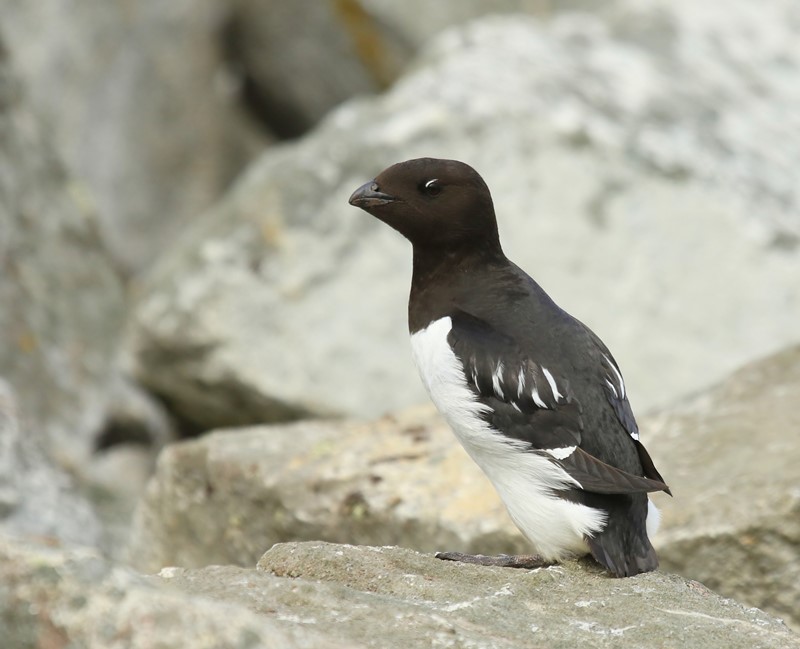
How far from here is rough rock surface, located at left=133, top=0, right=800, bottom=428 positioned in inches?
321

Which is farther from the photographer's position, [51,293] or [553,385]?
[51,293]

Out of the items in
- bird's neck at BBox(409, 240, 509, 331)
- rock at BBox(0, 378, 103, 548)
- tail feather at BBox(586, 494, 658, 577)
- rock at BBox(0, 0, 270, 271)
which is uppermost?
rock at BBox(0, 0, 270, 271)

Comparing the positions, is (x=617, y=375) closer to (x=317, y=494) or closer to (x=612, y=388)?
(x=612, y=388)

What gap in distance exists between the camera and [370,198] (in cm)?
500

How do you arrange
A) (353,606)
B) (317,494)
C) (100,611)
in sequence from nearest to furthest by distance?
1. (100,611)
2. (353,606)
3. (317,494)

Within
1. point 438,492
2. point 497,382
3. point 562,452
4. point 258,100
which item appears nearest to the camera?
point 562,452

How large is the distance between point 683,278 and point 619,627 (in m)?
5.04

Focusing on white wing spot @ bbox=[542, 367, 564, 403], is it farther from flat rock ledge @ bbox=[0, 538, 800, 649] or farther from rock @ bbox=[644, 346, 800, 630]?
rock @ bbox=[644, 346, 800, 630]

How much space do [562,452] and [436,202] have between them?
1.07m

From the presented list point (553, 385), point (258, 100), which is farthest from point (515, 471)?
point (258, 100)

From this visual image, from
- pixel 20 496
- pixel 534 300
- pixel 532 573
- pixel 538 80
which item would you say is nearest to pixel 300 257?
pixel 538 80

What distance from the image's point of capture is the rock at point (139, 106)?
12922 millimetres

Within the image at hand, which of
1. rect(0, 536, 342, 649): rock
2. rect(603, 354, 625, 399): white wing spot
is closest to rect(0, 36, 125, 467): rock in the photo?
rect(603, 354, 625, 399): white wing spot

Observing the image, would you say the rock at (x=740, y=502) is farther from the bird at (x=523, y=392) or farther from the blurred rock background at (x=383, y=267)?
the bird at (x=523, y=392)
